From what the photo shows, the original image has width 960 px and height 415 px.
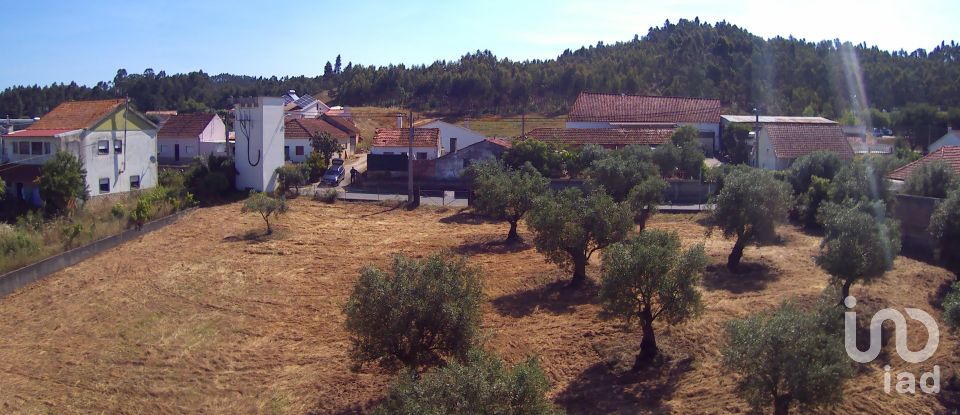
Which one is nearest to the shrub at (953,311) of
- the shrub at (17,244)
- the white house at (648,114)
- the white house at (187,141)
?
the shrub at (17,244)

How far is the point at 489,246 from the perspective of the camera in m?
29.9

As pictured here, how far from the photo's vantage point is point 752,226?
23719 mm

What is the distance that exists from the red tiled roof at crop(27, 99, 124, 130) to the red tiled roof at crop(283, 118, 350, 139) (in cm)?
1238

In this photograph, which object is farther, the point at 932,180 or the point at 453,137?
the point at 453,137

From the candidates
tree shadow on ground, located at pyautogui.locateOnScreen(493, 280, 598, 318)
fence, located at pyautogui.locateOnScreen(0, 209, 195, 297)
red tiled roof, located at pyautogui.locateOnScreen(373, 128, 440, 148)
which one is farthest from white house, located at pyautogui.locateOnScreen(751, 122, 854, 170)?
fence, located at pyautogui.locateOnScreen(0, 209, 195, 297)

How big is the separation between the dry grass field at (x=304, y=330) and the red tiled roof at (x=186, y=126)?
21443mm

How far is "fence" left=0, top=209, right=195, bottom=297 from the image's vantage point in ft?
83.5

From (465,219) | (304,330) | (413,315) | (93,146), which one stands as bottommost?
(304,330)

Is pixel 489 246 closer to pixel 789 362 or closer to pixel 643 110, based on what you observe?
pixel 789 362

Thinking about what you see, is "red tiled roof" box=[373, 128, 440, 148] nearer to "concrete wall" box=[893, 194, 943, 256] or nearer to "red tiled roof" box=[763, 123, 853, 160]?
"red tiled roof" box=[763, 123, 853, 160]

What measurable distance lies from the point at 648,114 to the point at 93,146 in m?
38.8

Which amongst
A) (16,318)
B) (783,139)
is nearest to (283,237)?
(16,318)

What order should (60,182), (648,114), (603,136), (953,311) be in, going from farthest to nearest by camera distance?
(648,114) → (603,136) → (60,182) → (953,311)

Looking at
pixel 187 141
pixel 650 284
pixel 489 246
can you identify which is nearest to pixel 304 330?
pixel 650 284
